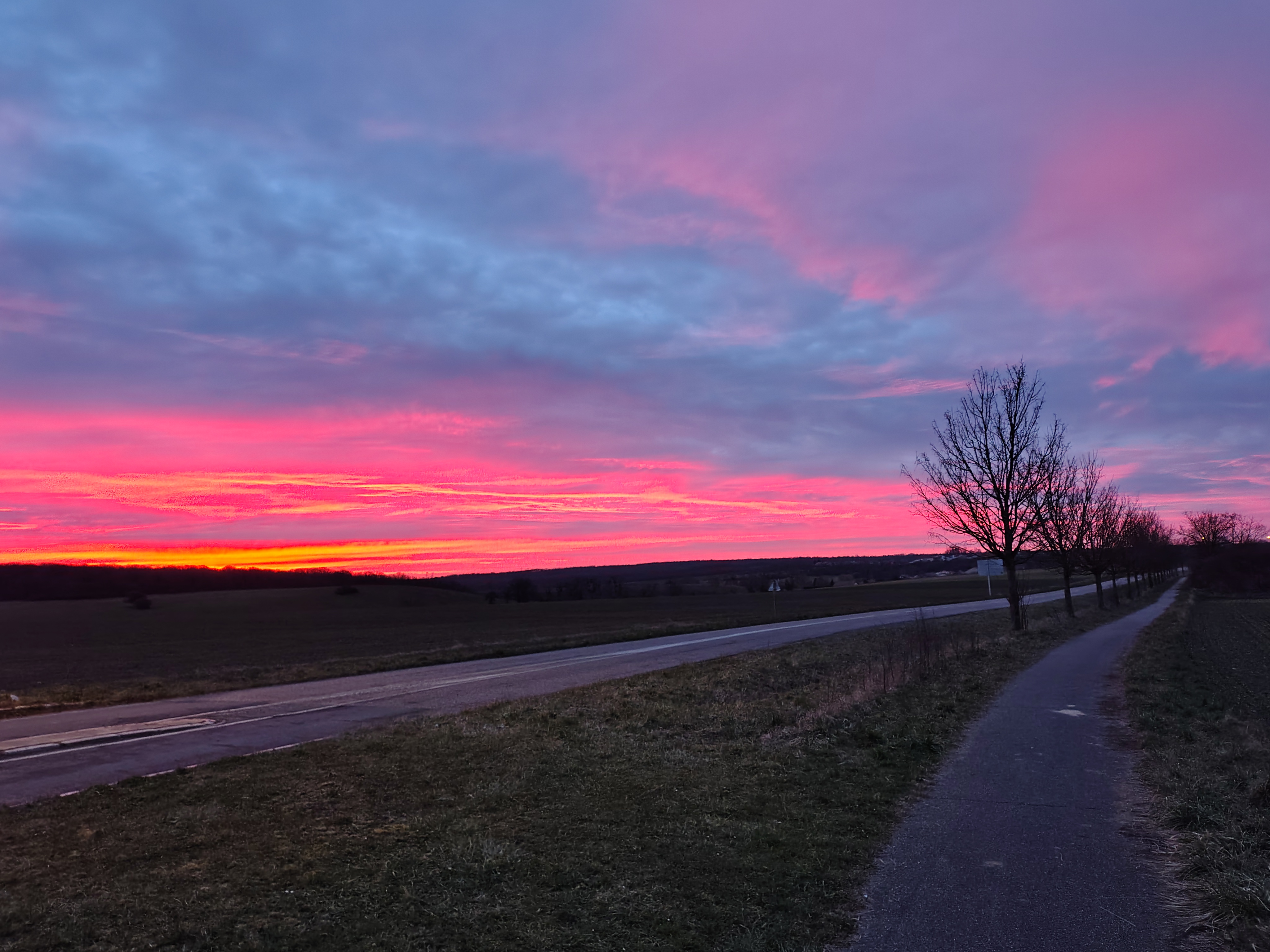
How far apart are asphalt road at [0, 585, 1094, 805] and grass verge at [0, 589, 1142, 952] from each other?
147 centimetres

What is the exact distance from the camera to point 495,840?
21.6 ft

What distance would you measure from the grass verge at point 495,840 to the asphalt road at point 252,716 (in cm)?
147

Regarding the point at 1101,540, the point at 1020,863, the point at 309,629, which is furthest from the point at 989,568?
the point at 1020,863

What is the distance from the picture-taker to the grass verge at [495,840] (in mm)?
4945

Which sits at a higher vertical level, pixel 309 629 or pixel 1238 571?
pixel 1238 571

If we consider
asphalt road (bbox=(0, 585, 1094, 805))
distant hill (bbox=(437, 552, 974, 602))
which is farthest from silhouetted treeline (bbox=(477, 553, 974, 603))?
asphalt road (bbox=(0, 585, 1094, 805))

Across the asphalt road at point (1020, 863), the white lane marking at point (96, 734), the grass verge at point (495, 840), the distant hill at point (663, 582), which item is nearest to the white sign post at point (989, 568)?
the distant hill at point (663, 582)

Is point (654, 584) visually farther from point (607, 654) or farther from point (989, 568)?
point (607, 654)

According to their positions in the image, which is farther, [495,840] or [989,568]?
[989,568]

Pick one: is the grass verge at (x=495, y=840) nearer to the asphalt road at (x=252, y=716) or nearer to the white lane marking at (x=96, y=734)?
the asphalt road at (x=252, y=716)

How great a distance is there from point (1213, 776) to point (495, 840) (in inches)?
292

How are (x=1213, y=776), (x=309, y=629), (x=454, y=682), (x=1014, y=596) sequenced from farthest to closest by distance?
(x=309, y=629) → (x=1014, y=596) → (x=454, y=682) → (x=1213, y=776)

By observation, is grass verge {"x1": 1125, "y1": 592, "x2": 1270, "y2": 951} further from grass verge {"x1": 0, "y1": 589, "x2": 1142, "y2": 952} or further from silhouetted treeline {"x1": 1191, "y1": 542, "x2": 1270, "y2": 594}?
silhouetted treeline {"x1": 1191, "y1": 542, "x2": 1270, "y2": 594}

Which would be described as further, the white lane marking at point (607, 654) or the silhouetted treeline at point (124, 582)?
the silhouetted treeline at point (124, 582)
